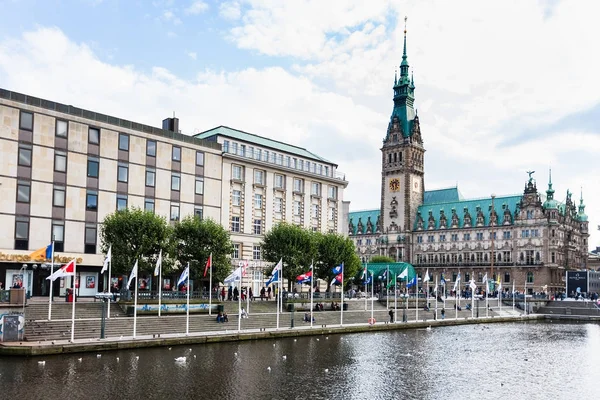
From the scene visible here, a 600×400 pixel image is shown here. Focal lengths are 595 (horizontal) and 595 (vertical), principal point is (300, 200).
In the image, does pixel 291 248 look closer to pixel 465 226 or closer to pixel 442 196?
pixel 465 226

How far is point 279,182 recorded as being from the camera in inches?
3932

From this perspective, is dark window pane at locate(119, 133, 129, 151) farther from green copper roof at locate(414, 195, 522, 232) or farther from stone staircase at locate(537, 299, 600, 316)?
green copper roof at locate(414, 195, 522, 232)

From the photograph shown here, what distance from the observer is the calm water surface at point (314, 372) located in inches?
1342

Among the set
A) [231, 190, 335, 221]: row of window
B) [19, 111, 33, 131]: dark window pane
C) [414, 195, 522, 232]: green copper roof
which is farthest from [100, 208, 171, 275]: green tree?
[414, 195, 522, 232]: green copper roof

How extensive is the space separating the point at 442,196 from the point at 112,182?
13777 cm

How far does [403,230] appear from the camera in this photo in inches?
7441

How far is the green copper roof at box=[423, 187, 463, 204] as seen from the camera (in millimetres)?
193875

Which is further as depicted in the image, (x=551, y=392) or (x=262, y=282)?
(x=262, y=282)

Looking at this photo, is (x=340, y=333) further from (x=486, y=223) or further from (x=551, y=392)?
(x=486, y=223)

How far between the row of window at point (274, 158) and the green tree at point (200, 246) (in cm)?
2083

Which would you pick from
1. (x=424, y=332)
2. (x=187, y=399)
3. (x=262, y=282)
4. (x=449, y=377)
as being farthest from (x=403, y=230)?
(x=187, y=399)

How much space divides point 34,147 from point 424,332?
5265 cm

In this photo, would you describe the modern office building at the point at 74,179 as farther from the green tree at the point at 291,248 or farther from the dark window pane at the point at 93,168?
the green tree at the point at 291,248

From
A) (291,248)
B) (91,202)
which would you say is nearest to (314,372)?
(291,248)
